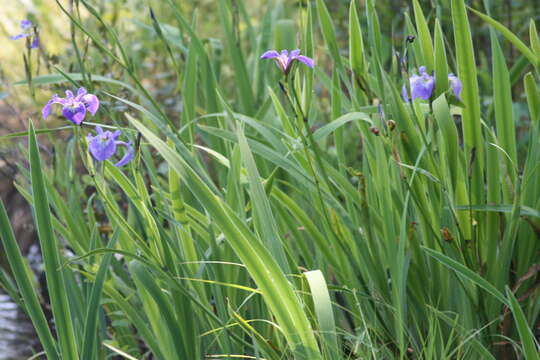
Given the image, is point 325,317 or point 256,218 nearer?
point 325,317

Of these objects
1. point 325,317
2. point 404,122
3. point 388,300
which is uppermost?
point 404,122

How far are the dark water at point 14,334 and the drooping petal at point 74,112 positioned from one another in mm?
1367

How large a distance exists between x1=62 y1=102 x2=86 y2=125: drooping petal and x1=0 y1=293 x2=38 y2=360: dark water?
1367 mm

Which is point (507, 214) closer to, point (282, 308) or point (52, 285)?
point (282, 308)

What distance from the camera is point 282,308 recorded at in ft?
3.35

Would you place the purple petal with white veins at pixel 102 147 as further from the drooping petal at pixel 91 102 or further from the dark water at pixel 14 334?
the dark water at pixel 14 334

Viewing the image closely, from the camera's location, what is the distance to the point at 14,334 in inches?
94.7

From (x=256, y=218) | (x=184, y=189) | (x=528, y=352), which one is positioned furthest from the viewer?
(x=184, y=189)

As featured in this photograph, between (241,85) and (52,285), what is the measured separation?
3.15 ft

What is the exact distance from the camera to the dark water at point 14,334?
2253 mm

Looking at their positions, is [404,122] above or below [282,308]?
above

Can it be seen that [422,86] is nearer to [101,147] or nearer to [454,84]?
[454,84]

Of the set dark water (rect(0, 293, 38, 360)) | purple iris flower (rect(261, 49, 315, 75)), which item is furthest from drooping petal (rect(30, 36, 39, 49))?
dark water (rect(0, 293, 38, 360))

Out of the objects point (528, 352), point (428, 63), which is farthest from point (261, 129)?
point (528, 352)
